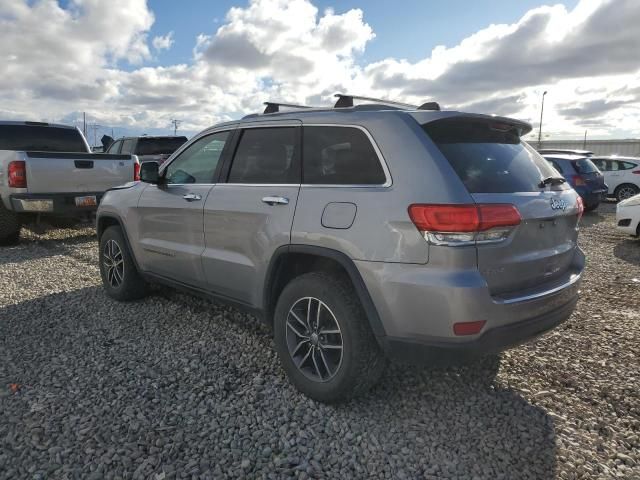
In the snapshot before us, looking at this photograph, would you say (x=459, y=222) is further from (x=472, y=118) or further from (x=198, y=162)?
(x=198, y=162)

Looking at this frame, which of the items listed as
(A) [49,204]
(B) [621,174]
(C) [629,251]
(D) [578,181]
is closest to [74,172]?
(A) [49,204]

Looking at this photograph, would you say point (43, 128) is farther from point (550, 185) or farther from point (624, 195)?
point (624, 195)

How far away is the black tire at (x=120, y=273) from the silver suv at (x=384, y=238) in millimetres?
1393

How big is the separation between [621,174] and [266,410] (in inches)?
616

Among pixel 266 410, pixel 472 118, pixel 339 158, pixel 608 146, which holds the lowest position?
pixel 266 410

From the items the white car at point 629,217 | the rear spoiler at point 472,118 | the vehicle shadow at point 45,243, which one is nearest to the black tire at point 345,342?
the rear spoiler at point 472,118

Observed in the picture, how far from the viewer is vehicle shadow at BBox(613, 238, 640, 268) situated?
7.11m

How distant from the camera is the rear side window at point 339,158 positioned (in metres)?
2.70

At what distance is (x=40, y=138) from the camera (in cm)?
852

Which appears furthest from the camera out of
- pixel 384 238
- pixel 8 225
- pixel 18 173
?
pixel 8 225

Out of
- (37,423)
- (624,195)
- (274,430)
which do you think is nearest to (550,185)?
(274,430)

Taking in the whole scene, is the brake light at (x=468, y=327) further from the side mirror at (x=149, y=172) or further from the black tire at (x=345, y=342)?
the side mirror at (x=149, y=172)

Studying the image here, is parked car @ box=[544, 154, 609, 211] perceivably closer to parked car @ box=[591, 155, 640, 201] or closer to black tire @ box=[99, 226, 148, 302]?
parked car @ box=[591, 155, 640, 201]

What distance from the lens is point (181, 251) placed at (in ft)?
12.8
